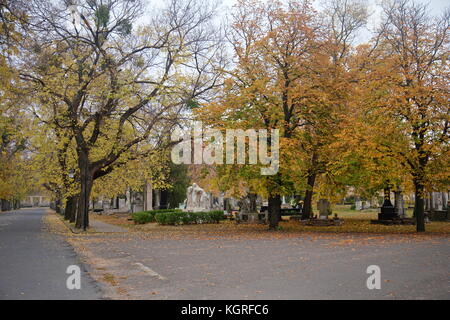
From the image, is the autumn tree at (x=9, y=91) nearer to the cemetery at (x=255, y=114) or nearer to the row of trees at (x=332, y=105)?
the cemetery at (x=255, y=114)

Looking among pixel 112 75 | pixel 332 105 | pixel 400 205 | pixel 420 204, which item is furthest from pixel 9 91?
pixel 400 205

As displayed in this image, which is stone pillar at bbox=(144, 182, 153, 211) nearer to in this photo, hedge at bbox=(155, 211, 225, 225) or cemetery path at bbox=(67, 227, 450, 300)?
hedge at bbox=(155, 211, 225, 225)

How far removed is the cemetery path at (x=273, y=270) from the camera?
25.0ft

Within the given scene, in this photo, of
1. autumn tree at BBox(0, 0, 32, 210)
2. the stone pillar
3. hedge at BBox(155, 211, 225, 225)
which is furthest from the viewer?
the stone pillar

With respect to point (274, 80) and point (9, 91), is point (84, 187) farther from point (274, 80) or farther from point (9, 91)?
point (274, 80)

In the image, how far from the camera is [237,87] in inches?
942

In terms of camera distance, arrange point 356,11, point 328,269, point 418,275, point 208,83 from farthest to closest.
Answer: point 356,11 → point 208,83 → point 328,269 → point 418,275

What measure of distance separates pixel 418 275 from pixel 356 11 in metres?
29.8

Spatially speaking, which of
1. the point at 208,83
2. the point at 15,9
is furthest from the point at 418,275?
the point at 208,83

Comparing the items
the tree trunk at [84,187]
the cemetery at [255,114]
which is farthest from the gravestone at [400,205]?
the tree trunk at [84,187]

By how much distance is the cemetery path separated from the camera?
761 centimetres

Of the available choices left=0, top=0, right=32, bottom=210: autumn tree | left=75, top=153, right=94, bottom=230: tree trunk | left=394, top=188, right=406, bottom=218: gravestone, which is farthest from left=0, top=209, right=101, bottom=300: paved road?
left=394, top=188, right=406, bottom=218: gravestone

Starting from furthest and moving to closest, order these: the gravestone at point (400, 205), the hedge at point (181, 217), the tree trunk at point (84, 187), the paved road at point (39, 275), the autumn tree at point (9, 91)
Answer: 1. the gravestone at point (400, 205)
2. the hedge at point (181, 217)
3. the tree trunk at point (84, 187)
4. the autumn tree at point (9, 91)
5. the paved road at point (39, 275)
